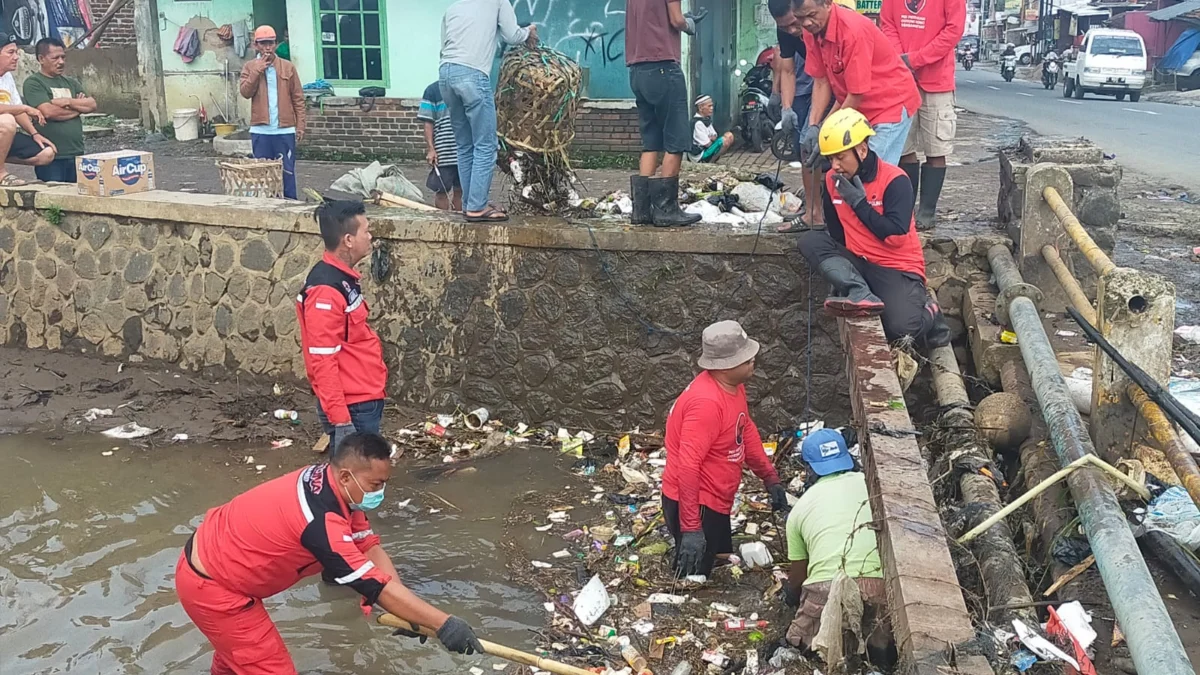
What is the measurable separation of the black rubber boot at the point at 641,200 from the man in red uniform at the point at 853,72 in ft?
3.77

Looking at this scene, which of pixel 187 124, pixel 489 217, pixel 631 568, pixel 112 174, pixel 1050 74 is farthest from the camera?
pixel 1050 74

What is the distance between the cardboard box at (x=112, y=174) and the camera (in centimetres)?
797

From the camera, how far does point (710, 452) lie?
197 inches

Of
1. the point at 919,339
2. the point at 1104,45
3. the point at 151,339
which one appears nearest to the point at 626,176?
the point at 151,339

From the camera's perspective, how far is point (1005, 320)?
6.23 metres

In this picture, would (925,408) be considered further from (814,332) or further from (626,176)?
(626,176)

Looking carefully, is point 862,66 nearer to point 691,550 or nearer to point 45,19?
point 691,550

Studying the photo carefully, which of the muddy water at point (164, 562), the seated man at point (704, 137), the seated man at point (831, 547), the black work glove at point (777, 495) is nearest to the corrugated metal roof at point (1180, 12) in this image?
the seated man at point (704, 137)

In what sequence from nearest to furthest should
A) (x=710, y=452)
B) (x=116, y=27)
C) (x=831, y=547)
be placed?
(x=831, y=547), (x=710, y=452), (x=116, y=27)

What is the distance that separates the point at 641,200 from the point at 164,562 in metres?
3.58

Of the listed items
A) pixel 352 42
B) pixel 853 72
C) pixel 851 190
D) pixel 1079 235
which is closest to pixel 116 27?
pixel 352 42

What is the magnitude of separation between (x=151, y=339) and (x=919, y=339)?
5.59 m

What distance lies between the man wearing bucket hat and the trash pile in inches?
136

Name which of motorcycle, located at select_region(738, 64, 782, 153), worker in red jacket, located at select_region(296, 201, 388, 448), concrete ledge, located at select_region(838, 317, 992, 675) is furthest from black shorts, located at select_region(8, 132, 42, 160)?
motorcycle, located at select_region(738, 64, 782, 153)
